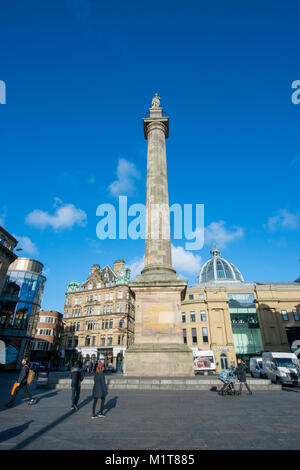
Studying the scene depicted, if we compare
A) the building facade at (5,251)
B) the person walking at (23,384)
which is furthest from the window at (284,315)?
the person walking at (23,384)

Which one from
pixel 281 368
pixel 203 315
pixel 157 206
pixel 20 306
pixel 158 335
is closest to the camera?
pixel 158 335

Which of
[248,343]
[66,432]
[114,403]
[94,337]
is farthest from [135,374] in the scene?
[248,343]

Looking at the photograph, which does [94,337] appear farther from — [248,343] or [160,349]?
[160,349]

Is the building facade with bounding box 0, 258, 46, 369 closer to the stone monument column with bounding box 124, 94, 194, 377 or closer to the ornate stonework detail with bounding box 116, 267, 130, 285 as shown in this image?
the ornate stonework detail with bounding box 116, 267, 130, 285

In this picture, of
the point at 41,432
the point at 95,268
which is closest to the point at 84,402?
the point at 41,432

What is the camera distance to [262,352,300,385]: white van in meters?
18.5

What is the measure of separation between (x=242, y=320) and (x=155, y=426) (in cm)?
5384

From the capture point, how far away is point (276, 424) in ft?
19.4

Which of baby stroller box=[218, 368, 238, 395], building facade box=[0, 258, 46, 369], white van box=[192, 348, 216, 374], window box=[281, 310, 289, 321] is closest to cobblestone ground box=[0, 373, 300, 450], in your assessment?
baby stroller box=[218, 368, 238, 395]

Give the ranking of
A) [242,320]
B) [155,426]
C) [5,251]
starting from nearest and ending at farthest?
[155,426]
[5,251]
[242,320]

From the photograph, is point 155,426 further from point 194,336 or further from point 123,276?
point 123,276

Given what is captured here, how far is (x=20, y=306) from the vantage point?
→ 41969 mm
